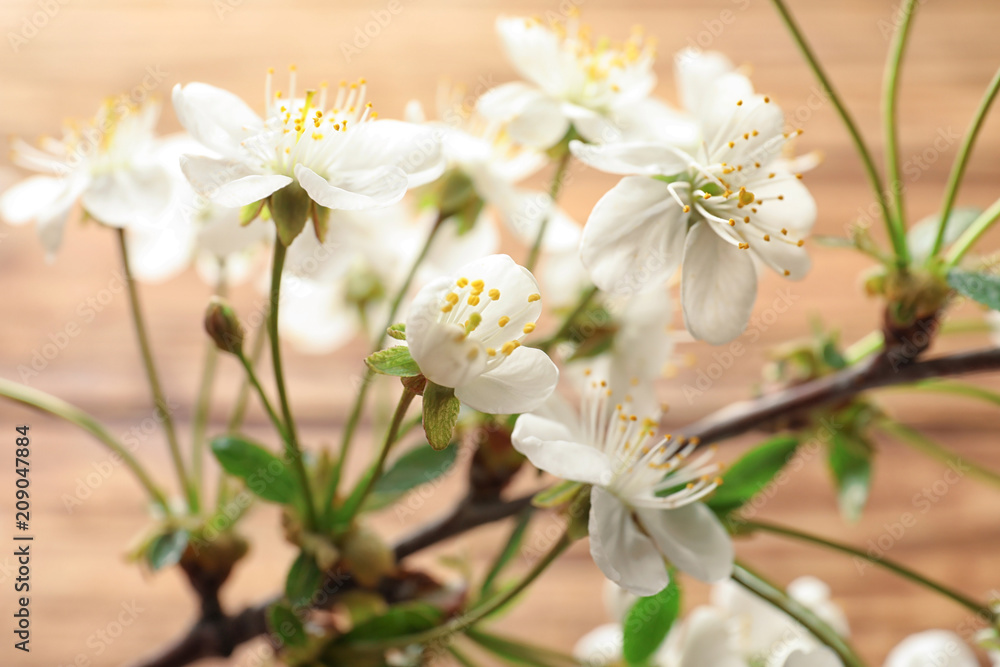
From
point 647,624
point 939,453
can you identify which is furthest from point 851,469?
point 647,624

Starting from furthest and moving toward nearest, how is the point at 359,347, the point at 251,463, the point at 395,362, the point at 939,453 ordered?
the point at 359,347
the point at 939,453
the point at 251,463
the point at 395,362

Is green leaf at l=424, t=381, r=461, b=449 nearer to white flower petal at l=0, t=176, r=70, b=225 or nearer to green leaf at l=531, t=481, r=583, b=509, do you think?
green leaf at l=531, t=481, r=583, b=509

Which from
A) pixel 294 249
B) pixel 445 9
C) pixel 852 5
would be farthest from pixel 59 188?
pixel 852 5

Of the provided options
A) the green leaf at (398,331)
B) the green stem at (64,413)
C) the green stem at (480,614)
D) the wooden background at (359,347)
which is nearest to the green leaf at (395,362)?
the green leaf at (398,331)

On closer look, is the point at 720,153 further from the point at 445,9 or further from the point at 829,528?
the point at 445,9

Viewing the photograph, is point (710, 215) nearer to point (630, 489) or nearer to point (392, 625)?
point (630, 489)

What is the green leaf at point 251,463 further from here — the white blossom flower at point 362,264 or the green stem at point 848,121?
the green stem at point 848,121
